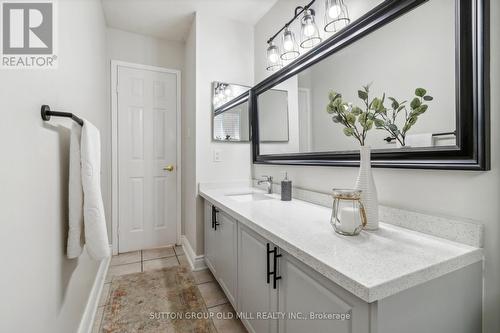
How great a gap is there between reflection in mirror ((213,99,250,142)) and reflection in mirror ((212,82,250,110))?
8cm

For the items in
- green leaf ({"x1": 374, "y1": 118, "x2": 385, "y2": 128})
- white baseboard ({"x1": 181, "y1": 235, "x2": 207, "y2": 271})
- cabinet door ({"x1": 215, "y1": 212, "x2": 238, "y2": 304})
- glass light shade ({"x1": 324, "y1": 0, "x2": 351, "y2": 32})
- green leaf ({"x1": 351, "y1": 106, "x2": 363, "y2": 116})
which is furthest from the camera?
white baseboard ({"x1": 181, "y1": 235, "x2": 207, "y2": 271})

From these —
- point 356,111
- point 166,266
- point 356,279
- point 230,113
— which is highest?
point 230,113

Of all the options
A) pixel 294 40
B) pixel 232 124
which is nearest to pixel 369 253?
pixel 294 40

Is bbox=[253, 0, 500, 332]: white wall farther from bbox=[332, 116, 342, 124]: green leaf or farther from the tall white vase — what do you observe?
bbox=[332, 116, 342, 124]: green leaf

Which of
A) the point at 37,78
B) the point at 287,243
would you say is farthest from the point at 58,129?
the point at 287,243

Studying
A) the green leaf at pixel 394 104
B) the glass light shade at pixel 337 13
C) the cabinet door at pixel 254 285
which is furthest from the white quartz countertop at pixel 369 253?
the glass light shade at pixel 337 13

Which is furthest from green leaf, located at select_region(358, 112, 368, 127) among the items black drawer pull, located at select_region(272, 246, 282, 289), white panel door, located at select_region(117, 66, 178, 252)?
white panel door, located at select_region(117, 66, 178, 252)

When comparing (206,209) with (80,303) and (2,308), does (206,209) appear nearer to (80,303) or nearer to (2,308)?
(80,303)

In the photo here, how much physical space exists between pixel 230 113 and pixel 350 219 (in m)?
1.73

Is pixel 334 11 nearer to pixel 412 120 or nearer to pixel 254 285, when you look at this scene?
pixel 412 120

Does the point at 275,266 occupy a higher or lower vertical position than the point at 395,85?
lower

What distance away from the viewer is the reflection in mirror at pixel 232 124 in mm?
2354

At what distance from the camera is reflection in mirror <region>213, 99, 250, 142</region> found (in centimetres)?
235

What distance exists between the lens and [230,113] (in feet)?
7.84
